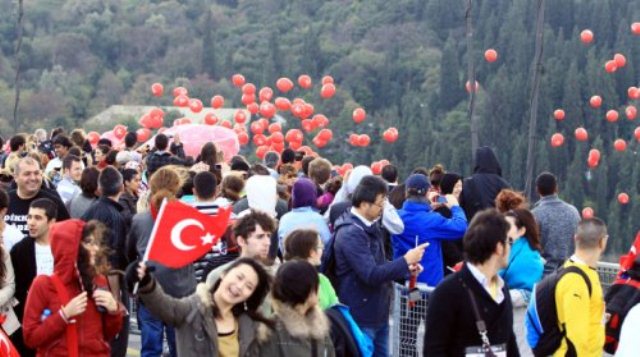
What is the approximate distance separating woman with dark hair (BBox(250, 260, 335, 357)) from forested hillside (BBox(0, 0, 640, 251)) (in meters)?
65.9

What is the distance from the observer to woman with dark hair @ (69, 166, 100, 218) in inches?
364

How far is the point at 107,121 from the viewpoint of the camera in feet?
234

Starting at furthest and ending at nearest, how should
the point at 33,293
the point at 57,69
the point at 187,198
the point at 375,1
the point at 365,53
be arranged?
the point at 375,1 → the point at 365,53 → the point at 57,69 → the point at 187,198 → the point at 33,293

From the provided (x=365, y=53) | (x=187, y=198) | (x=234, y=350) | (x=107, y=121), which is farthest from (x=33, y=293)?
(x=365, y=53)

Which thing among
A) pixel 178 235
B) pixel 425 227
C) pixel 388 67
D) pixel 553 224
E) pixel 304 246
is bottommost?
pixel 388 67

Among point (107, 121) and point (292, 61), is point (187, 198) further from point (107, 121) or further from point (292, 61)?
point (292, 61)

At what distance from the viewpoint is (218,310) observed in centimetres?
563

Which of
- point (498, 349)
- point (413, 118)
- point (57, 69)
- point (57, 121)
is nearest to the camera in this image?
point (498, 349)

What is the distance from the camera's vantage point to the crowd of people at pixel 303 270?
559cm

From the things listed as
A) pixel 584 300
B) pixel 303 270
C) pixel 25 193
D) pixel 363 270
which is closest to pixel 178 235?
pixel 303 270

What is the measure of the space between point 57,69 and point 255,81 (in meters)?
13.7

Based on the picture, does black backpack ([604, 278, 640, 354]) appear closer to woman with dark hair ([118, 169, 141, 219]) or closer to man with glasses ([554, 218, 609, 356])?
man with glasses ([554, 218, 609, 356])

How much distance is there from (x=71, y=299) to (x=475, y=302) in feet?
6.25

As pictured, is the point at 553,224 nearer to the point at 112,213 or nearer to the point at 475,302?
the point at 112,213
